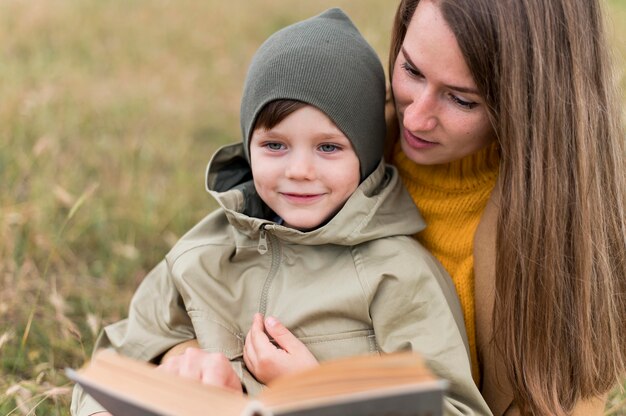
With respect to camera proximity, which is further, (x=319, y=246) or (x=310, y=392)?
(x=319, y=246)

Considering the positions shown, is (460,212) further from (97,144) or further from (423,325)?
(97,144)

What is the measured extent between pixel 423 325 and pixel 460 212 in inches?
18.0

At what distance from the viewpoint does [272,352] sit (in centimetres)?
233

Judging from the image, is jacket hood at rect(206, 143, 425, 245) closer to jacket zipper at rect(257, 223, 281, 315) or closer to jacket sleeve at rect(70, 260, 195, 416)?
jacket zipper at rect(257, 223, 281, 315)

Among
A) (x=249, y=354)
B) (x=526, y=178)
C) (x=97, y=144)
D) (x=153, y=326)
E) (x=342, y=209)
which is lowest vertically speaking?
(x=97, y=144)

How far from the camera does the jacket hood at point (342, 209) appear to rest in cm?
242

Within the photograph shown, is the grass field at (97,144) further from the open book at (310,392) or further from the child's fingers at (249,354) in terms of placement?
the open book at (310,392)

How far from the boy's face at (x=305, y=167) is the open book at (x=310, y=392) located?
0.83 meters

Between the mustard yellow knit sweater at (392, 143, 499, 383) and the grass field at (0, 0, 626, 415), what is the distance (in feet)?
1.87

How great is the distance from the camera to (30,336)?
10.4ft

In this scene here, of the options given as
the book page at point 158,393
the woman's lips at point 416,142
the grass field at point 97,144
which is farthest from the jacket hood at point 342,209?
the book page at point 158,393

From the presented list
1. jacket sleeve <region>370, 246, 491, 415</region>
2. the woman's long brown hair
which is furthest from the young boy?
the woman's long brown hair

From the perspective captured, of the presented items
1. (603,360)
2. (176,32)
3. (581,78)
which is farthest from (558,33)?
(176,32)

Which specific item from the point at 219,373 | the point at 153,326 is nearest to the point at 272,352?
the point at 219,373
